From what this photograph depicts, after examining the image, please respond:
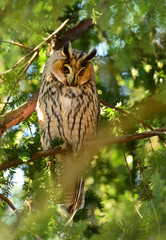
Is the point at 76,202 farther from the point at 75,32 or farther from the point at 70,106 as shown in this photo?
the point at 75,32

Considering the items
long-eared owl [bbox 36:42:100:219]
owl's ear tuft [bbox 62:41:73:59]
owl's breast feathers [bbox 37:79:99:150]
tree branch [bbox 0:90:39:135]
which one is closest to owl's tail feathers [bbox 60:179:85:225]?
long-eared owl [bbox 36:42:100:219]

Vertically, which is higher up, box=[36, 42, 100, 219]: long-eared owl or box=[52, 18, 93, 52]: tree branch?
box=[52, 18, 93, 52]: tree branch

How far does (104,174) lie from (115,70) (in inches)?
41.1

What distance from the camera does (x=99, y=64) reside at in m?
2.90

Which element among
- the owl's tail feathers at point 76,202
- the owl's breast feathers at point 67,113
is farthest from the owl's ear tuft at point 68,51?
the owl's tail feathers at point 76,202

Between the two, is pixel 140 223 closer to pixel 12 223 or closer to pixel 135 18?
pixel 12 223

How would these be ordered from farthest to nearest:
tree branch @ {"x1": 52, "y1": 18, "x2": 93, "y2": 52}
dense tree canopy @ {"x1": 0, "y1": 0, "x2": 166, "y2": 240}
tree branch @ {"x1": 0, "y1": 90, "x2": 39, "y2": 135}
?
tree branch @ {"x1": 52, "y1": 18, "x2": 93, "y2": 52}
tree branch @ {"x1": 0, "y1": 90, "x2": 39, "y2": 135}
dense tree canopy @ {"x1": 0, "y1": 0, "x2": 166, "y2": 240}

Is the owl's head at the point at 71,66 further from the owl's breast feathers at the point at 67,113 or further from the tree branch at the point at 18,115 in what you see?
the tree branch at the point at 18,115

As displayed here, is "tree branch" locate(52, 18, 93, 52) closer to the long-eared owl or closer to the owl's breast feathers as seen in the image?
the long-eared owl

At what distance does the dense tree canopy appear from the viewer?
132 cm

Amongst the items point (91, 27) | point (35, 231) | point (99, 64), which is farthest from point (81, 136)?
point (91, 27)

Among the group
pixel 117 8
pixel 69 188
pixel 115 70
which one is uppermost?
pixel 115 70

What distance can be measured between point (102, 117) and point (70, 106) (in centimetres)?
60

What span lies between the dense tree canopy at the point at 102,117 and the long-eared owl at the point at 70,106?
130 mm
